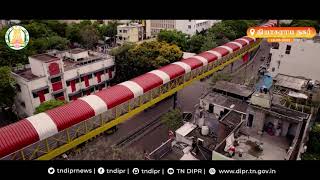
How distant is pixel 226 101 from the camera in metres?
21.0

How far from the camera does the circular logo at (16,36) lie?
75.1 ft

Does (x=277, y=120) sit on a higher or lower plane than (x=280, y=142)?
higher

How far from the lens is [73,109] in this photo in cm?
1681

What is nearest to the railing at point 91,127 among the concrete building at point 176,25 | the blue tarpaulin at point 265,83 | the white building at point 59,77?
the blue tarpaulin at point 265,83

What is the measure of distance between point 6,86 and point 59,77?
15.5 feet

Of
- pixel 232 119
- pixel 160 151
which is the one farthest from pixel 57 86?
pixel 232 119

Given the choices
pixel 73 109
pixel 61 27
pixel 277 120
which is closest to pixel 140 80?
pixel 73 109

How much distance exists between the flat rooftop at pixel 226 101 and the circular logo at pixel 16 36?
17753mm
